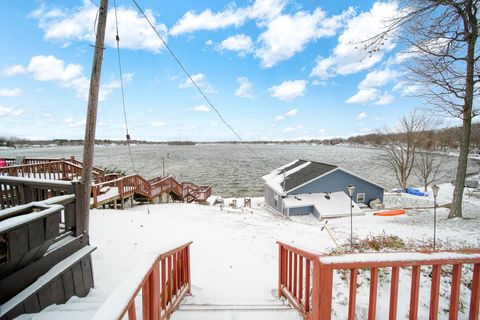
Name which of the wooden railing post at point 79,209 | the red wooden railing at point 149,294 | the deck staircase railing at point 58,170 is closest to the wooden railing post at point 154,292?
the red wooden railing at point 149,294

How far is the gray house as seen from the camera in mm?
17266

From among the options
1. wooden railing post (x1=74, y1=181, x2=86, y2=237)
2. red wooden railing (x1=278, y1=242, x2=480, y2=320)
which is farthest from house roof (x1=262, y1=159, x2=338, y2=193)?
red wooden railing (x1=278, y1=242, x2=480, y2=320)

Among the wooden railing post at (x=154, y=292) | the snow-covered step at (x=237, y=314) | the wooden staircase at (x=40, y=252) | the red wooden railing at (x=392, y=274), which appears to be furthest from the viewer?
the snow-covered step at (x=237, y=314)

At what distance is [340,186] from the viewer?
1928cm

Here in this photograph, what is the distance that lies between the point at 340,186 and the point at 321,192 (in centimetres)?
179

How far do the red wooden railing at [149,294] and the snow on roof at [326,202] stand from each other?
14308mm

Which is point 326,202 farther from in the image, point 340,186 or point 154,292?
point 154,292

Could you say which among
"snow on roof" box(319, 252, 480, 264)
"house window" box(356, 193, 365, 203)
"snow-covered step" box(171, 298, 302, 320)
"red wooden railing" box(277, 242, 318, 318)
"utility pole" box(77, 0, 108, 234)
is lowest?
"house window" box(356, 193, 365, 203)

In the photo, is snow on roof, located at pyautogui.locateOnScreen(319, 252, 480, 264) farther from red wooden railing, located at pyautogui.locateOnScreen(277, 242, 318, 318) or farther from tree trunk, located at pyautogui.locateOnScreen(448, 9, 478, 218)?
tree trunk, located at pyautogui.locateOnScreen(448, 9, 478, 218)

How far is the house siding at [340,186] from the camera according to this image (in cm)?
1881

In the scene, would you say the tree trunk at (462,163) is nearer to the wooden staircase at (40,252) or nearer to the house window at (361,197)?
the house window at (361,197)

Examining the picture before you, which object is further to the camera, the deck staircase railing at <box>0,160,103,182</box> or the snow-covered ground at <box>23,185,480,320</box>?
the deck staircase railing at <box>0,160,103,182</box>

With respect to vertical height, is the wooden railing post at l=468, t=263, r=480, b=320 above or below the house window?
above

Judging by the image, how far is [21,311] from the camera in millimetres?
2387
